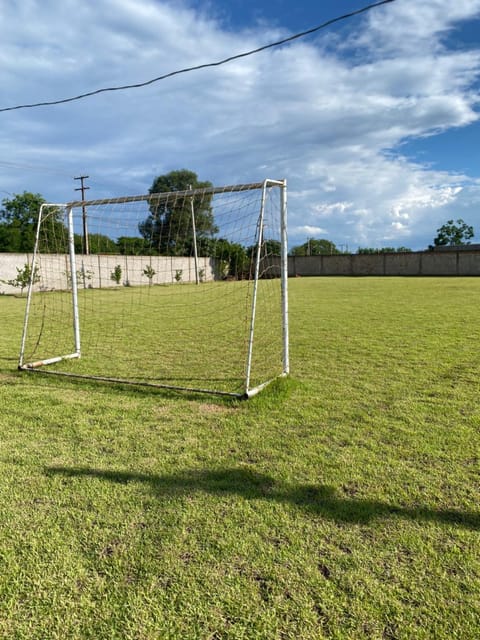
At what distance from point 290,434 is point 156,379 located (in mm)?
2309

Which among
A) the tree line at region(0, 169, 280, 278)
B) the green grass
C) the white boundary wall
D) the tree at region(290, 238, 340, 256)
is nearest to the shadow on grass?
the green grass

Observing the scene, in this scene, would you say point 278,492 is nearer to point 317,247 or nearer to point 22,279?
point 22,279

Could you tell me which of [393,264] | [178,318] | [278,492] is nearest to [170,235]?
[178,318]

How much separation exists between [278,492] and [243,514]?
1.00ft

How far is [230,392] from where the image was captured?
464 cm

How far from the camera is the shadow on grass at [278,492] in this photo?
7.66ft

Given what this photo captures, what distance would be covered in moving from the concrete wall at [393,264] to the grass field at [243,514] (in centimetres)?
3557

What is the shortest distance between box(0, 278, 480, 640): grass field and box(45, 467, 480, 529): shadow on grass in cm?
1

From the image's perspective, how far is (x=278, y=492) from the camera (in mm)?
2590

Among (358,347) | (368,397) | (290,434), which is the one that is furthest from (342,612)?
(358,347)

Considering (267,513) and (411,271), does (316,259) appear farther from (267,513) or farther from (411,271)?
(267,513)

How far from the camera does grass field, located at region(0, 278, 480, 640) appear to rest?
1712 mm

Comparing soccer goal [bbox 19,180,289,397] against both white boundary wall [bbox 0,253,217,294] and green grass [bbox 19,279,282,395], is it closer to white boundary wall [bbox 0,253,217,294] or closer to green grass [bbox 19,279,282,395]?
green grass [bbox 19,279,282,395]

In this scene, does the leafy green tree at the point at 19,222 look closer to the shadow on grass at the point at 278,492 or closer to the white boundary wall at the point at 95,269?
the white boundary wall at the point at 95,269
